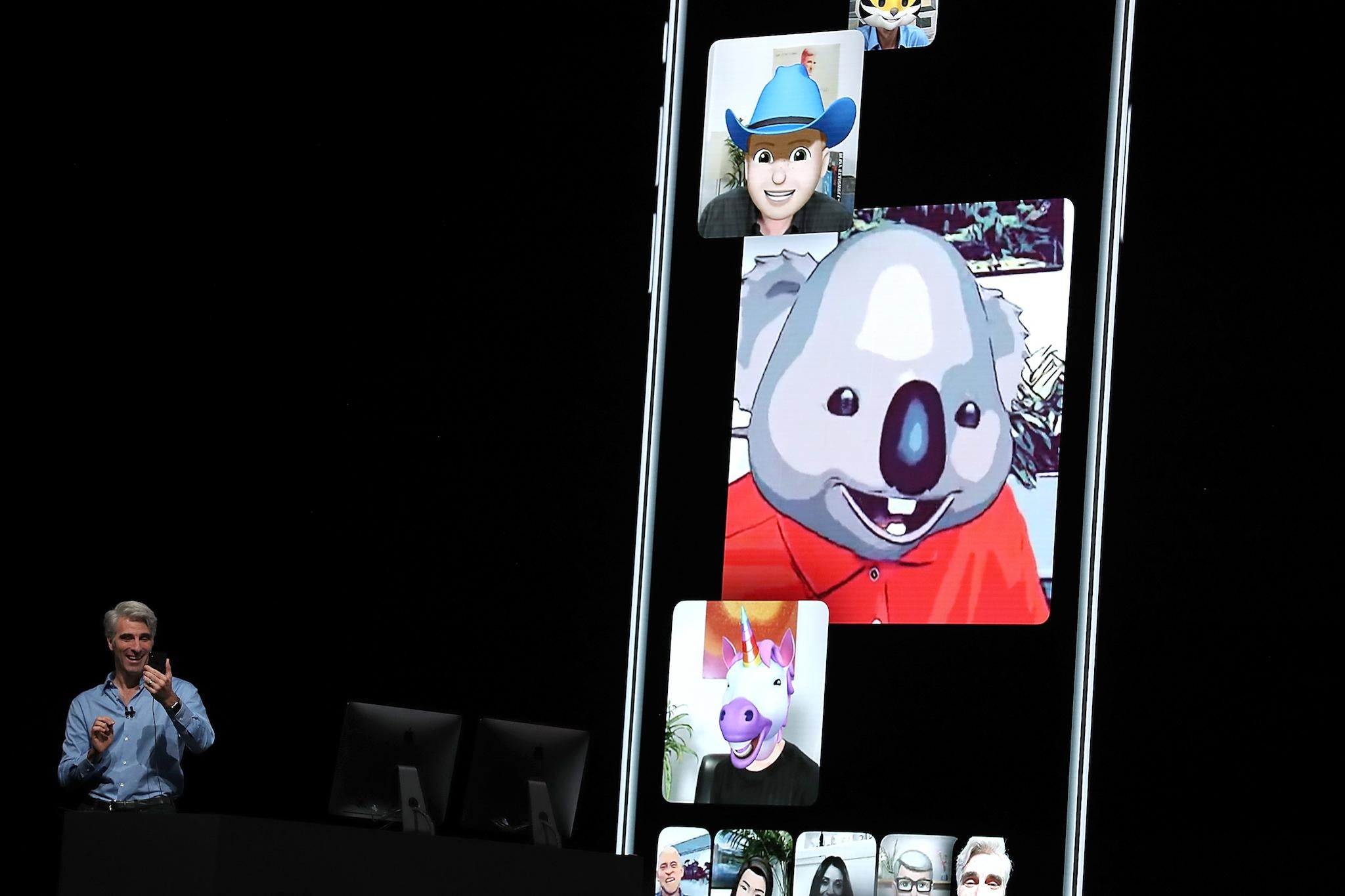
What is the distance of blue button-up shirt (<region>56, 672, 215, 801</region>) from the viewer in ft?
13.8

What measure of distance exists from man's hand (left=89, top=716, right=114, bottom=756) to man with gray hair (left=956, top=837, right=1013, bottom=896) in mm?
2046

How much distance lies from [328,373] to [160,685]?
168 cm

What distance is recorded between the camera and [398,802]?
3.91 meters

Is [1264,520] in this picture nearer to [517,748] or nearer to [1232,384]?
[1232,384]

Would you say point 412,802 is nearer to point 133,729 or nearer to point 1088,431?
point 133,729

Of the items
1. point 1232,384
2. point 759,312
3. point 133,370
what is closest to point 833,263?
point 759,312

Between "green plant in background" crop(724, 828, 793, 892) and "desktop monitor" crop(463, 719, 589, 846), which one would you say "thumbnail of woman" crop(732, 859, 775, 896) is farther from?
"desktop monitor" crop(463, 719, 589, 846)

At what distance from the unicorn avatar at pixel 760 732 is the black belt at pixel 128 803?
1399mm

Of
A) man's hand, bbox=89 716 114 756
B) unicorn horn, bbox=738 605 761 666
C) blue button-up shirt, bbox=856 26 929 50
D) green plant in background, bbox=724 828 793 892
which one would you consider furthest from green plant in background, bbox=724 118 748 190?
man's hand, bbox=89 716 114 756

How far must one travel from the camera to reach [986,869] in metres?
4.48

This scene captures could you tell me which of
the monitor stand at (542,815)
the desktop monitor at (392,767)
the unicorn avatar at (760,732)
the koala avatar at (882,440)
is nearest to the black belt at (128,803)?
the desktop monitor at (392,767)

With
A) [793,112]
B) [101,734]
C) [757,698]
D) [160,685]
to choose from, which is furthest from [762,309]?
[101,734]

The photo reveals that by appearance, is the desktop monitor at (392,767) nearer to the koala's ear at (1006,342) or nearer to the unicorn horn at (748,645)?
the unicorn horn at (748,645)

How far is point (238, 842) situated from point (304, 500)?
2.34 metres
